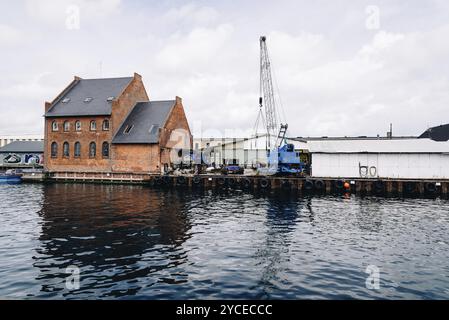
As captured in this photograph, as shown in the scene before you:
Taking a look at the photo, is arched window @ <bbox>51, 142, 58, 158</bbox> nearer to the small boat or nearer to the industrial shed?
the small boat

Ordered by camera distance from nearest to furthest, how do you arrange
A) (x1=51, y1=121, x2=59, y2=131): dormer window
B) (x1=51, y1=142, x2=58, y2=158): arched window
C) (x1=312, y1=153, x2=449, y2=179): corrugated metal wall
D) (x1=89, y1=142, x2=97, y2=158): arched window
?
(x1=312, y1=153, x2=449, y2=179): corrugated metal wall
(x1=89, y1=142, x2=97, y2=158): arched window
(x1=51, y1=142, x2=58, y2=158): arched window
(x1=51, y1=121, x2=59, y2=131): dormer window

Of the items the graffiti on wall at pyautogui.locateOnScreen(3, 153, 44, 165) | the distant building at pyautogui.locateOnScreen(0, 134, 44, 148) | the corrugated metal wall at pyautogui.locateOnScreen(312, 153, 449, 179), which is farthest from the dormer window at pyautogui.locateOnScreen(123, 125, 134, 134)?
the distant building at pyautogui.locateOnScreen(0, 134, 44, 148)

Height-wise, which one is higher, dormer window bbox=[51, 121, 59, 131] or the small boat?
dormer window bbox=[51, 121, 59, 131]

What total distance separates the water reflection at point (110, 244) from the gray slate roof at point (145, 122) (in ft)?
78.4

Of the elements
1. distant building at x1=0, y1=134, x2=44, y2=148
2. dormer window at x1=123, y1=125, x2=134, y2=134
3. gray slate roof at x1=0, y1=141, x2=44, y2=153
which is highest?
distant building at x1=0, y1=134, x2=44, y2=148

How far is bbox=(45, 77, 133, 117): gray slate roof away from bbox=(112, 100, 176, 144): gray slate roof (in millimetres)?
4084

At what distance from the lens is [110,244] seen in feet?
50.3

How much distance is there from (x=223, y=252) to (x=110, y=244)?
5.64 meters

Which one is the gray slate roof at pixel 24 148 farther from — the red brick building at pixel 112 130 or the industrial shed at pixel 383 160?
the industrial shed at pixel 383 160

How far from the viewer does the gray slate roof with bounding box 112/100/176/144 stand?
49719mm

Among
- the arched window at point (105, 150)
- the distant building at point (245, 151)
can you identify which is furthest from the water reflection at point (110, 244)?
the distant building at point (245, 151)

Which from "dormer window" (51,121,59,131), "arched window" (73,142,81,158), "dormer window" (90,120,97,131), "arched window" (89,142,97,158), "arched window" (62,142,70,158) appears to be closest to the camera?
"arched window" (89,142,97,158)

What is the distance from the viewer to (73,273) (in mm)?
11602
